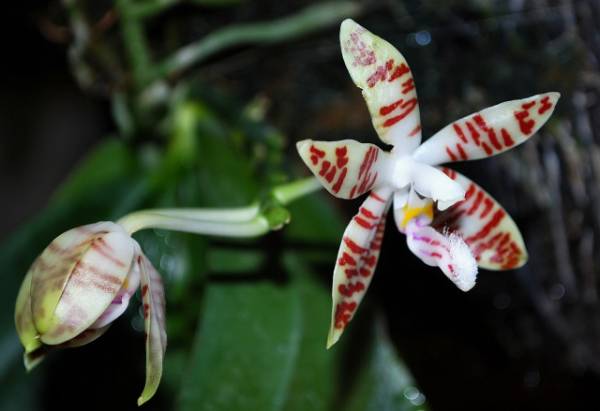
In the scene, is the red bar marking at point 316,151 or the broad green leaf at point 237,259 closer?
the red bar marking at point 316,151

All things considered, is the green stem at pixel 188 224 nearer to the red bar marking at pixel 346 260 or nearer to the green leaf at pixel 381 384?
the red bar marking at pixel 346 260

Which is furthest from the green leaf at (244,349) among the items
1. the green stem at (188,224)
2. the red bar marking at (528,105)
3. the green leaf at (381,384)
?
the red bar marking at (528,105)

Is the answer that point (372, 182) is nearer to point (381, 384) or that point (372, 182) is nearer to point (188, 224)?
point (188, 224)

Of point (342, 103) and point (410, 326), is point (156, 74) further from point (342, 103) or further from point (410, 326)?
point (410, 326)

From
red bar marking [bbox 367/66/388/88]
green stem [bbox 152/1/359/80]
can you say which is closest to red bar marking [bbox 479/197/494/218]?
red bar marking [bbox 367/66/388/88]

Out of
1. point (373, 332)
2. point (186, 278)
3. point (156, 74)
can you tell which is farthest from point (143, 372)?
point (156, 74)

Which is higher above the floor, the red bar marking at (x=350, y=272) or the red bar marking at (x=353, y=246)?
the red bar marking at (x=353, y=246)

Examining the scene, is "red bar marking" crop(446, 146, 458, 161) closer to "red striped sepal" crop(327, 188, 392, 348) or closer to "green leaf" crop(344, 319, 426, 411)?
"red striped sepal" crop(327, 188, 392, 348)
